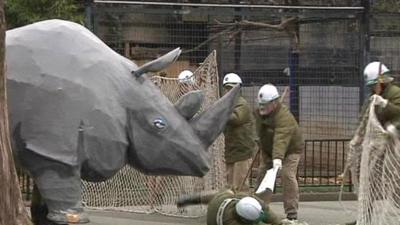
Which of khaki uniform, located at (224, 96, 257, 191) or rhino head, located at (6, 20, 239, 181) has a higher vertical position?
rhino head, located at (6, 20, 239, 181)

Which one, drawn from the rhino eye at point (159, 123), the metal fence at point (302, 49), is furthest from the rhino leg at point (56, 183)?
the metal fence at point (302, 49)

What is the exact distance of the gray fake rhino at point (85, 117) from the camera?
29.7ft

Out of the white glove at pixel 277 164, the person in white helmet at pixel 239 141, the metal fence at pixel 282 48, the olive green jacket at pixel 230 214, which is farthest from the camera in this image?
A: the metal fence at pixel 282 48

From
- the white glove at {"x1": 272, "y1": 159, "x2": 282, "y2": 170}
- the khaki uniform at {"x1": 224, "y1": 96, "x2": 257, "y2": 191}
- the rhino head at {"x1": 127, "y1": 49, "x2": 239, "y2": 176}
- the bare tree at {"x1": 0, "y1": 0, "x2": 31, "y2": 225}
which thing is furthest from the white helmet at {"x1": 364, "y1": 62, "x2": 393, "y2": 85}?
the bare tree at {"x1": 0, "y1": 0, "x2": 31, "y2": 225}

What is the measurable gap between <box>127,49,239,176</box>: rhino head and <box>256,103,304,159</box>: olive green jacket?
1516 millimetres

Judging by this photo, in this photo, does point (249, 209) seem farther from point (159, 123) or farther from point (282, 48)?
point (282, 48)

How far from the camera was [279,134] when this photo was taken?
11.4 metres

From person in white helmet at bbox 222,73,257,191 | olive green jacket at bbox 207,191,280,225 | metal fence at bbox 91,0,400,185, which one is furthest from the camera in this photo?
metal fence at bbox 91,0,400,185

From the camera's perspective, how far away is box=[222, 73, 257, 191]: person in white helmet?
41.0ft

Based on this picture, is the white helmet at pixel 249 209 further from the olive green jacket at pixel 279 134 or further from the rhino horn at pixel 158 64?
the olive green jacket at pixel 279 134

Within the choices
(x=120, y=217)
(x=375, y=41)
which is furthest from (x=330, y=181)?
(x=120, y=217)

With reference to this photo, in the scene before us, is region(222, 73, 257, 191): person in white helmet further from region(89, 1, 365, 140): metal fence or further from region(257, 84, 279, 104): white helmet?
region(89, 1, 365, 140): metal fence

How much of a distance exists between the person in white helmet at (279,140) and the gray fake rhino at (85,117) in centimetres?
151

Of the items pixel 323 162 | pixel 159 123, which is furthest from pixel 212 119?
pixel 323 162
